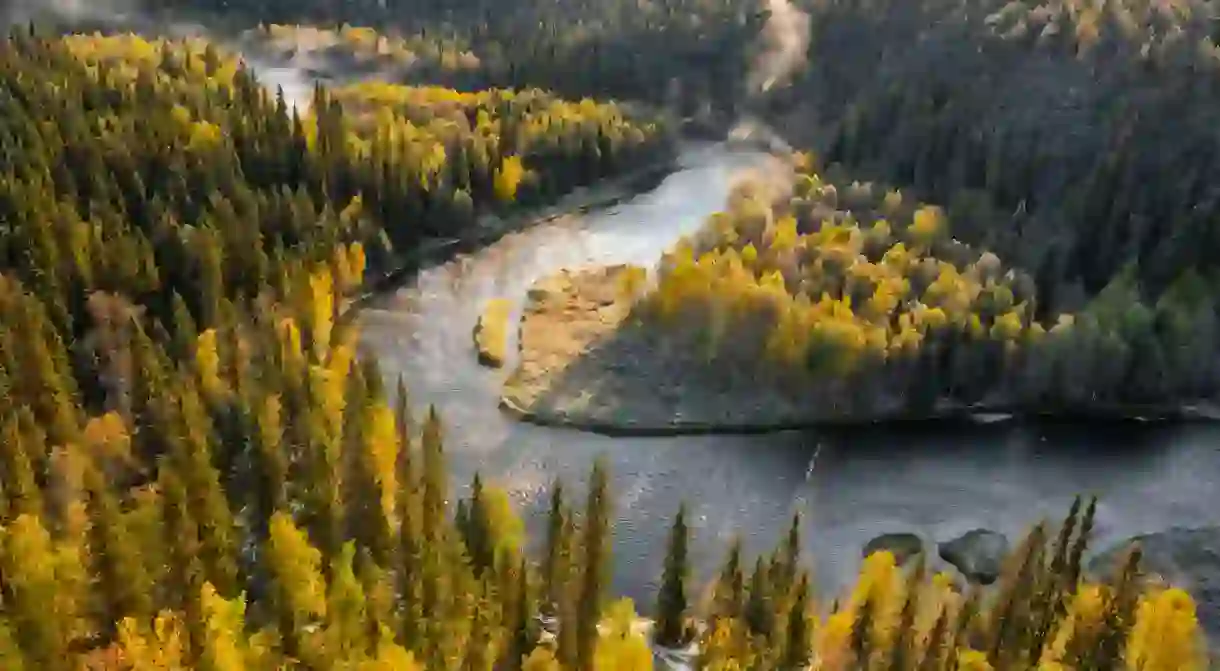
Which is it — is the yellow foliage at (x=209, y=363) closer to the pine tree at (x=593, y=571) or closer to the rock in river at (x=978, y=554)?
the pine tree at (x=593, y=571)

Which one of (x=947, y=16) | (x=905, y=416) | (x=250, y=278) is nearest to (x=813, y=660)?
(x=905, y=416)

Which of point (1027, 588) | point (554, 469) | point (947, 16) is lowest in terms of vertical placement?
point (554, 469)

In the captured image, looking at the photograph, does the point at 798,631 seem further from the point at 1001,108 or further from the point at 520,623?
the point at 1001,108

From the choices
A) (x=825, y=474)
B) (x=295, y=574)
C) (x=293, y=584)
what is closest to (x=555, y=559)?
(x=295, y=574)

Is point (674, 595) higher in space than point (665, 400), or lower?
lower

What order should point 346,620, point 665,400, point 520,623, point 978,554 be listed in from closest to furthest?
point 346,620, point 520,623, point 978,554, point 665,400

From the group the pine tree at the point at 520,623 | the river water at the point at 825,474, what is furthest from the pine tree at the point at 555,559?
the river water at the point at 825,474

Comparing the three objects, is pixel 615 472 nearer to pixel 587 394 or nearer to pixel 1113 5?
pixel 587 394
